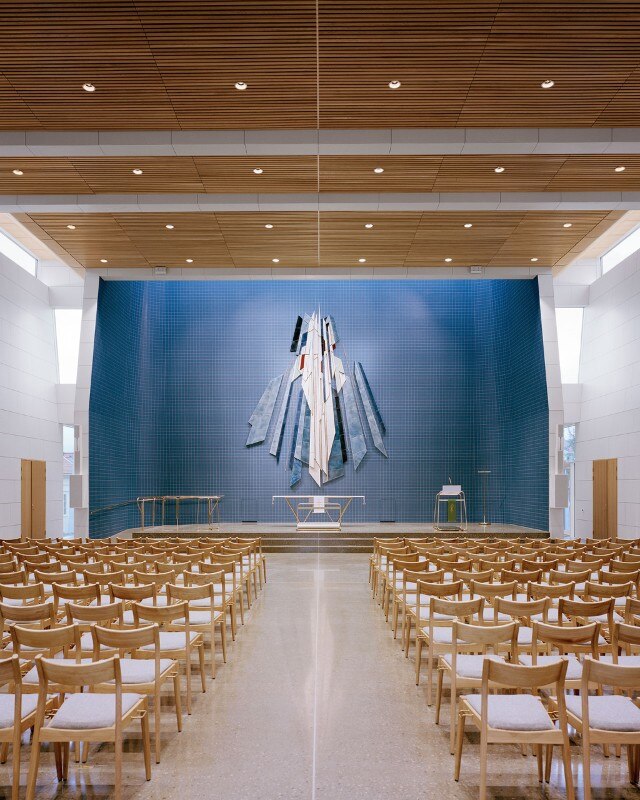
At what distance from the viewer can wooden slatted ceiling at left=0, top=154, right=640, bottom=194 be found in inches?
403

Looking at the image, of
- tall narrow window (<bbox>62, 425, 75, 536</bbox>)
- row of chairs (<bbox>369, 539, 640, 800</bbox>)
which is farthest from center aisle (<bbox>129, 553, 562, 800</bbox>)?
tall narrow window (<bbox>62, 425, 75, 536</bbox>)

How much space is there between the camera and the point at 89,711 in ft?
12.0

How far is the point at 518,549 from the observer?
9242 millimetres

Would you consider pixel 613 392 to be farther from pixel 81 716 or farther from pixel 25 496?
pixel 81 716

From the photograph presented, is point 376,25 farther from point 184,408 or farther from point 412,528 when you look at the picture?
point 184,408

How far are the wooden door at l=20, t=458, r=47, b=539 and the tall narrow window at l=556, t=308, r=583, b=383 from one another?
40.3 ft

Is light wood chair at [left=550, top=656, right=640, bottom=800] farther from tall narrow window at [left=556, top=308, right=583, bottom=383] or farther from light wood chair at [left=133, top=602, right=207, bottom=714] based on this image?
tall narrow window at [left=556, top=308, right=583, bottom=383]

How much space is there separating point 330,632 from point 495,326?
43.2 feet

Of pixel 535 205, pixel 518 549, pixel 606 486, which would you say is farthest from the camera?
pixel 606 486

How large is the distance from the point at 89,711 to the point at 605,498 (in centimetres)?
1370

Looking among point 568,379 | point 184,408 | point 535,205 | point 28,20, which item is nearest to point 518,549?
point 535,205

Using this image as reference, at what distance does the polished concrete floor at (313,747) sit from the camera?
3.71 metres

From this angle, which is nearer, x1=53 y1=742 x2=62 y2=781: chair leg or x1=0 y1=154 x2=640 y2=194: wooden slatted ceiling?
x1=53 y1=742 x2=62 y2=781: chair leg

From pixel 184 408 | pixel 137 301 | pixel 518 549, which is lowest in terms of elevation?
pixel 518 549
